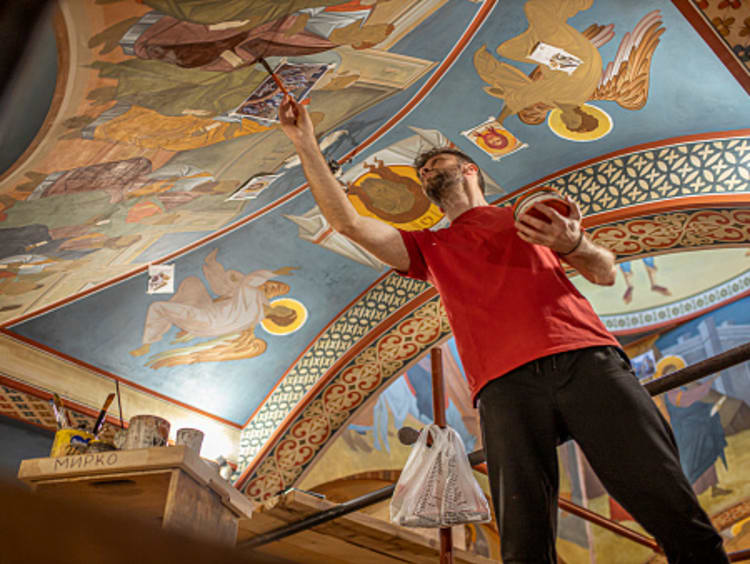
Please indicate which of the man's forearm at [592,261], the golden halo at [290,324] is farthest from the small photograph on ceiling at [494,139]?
Result: the man's forearm at [592,261]

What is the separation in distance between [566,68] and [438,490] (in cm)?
415

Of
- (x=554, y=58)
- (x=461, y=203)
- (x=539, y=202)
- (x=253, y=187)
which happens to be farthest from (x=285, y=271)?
(x=539, y=202)

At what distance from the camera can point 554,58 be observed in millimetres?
5688

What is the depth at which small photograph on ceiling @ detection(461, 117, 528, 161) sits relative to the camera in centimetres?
646

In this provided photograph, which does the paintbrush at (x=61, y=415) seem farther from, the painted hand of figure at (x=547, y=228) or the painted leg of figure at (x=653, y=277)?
the painted leg of figure at (x=653, y=277)

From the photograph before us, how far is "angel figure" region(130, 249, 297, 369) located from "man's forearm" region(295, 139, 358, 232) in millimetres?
5024

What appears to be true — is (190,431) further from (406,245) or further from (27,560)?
(27,560)

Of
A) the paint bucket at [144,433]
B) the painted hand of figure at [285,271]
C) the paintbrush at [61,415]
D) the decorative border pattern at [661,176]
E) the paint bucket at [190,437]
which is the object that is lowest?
the paint bucket at [144,433]

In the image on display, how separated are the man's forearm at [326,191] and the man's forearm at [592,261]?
2.15 feet

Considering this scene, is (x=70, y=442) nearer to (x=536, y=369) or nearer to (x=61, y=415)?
(x=61, y=415)

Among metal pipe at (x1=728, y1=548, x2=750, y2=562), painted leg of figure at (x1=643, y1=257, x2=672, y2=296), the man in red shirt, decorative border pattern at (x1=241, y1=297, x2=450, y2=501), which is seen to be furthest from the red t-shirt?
painted leg of figure at (x1=643, y1=257, x2=672, y2=296)

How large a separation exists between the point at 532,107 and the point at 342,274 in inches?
107

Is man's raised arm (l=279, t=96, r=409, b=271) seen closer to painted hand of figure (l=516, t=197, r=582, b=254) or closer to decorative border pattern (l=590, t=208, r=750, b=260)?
painted hand of figure (l=516, t=197, r=582, b=254)

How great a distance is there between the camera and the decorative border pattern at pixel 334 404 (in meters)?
7.90
